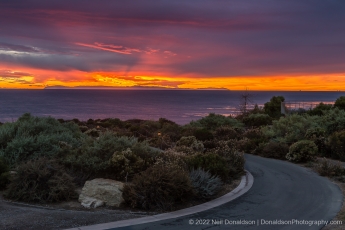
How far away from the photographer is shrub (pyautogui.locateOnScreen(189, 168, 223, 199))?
8953 mm

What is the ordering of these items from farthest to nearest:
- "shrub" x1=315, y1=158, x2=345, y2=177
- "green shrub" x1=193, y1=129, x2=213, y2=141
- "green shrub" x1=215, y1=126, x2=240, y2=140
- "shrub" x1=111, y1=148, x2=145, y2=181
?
1. "green shrub" x1=215, y1=126, x2=240, y2=140
2. "green shrub" x1=193, y1=129, x2=213, y2=141
3. "shrub" x1=315, y1=158, x2=345, y2=177
4. "shrub" x1=111, y1=148, x2=145, y2=181

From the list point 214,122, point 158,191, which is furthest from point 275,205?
point 214,122

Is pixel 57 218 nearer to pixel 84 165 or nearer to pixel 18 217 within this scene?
pixel 18 217

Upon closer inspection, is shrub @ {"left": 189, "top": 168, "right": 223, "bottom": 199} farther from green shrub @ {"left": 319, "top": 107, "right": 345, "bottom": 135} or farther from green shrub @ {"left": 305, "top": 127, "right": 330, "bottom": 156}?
green shrub @ {"left": 319, "top": 107, "right": 345, "bottom": 135}

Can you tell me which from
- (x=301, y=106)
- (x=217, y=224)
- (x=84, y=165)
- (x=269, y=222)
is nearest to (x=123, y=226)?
(x=217, y=224)

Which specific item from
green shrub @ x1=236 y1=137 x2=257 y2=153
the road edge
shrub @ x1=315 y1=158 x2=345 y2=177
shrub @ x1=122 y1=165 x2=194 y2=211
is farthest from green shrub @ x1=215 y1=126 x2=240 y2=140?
shrub @ x1=122 y1=165 x2=194 y2=211

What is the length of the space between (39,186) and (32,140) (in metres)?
3.89

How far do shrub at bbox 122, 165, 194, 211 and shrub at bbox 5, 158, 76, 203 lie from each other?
1530 mm

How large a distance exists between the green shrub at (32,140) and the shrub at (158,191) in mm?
4464

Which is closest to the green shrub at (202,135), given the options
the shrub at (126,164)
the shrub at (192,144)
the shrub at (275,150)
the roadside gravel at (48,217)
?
the shrub at (192,144)

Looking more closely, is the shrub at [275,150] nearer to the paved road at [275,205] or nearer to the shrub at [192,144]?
the shrub at [192,144]

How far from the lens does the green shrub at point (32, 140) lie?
38.4 ft

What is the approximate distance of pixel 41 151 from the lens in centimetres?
1185

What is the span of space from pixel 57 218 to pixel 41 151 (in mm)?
5095
